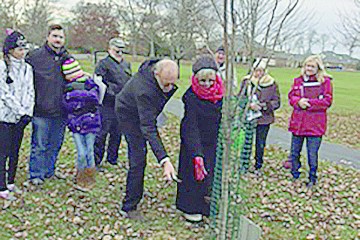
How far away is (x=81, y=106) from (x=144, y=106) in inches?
49.3

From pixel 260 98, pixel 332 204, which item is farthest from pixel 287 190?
pixel 260 98

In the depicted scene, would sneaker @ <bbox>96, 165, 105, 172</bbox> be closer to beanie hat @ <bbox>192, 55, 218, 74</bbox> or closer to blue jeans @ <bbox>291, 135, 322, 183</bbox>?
beanie hat @ <bbox>192, 55, 218, 74</bbox>

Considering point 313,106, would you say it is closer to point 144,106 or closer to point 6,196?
point 144,106

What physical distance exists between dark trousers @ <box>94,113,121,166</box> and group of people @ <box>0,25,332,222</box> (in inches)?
0.5

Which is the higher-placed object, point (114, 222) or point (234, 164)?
point (234, 164)

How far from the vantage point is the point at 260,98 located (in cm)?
688

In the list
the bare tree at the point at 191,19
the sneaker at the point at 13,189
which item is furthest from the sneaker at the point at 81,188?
the bare tree at the point at 191,19

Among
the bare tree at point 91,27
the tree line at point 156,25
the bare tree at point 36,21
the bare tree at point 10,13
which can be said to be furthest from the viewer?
the bare tree at point 91,27

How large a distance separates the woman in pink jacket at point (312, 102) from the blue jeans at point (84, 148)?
8.60 ft

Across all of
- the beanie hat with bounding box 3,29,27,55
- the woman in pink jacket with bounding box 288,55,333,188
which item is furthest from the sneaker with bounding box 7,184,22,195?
the woman in pink jacket with bounding box 288,55,333,188

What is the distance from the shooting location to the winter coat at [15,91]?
5.05 metres

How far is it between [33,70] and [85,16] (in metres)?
39.3

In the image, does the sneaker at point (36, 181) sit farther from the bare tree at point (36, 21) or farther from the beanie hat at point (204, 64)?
the bare tree at point (36, 21)

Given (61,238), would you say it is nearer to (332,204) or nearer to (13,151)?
(13,151)
